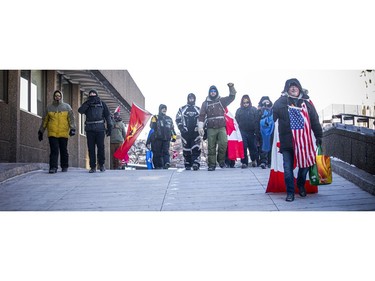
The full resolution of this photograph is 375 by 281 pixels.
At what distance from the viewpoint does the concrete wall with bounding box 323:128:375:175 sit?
8516mm

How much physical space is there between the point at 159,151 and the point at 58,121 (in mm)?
2479

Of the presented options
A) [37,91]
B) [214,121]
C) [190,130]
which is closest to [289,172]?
[214,121]

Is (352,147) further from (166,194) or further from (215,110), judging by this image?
(166,194)

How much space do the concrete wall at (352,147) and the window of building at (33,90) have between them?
21.8ft

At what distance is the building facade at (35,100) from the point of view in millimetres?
11023

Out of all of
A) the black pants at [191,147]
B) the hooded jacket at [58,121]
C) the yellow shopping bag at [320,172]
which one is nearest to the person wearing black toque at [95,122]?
the hooded jacket at [58,121]

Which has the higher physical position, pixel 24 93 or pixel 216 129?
pixel 24 93

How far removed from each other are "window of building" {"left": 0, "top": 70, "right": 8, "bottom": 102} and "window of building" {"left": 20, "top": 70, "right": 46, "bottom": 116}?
52cm

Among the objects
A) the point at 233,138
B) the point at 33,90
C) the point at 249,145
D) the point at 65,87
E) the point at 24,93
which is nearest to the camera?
the point at 249,145

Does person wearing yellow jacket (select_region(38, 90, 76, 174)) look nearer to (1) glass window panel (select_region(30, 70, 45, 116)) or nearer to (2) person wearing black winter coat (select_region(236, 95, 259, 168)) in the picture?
(1) glass window panel (select_region(30, 70, 45, 116))

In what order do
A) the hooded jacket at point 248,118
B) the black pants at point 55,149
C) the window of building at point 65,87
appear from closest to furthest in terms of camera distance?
1. the black pants at point 55,149
2. the hooded jacket at point 248,118
3. the window of building at point 65,87

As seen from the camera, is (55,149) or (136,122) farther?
(136,122)

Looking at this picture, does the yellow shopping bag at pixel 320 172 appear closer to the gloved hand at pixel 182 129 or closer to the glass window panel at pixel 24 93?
the gloved hand at pixel 182 129

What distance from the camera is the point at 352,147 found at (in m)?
9.55
